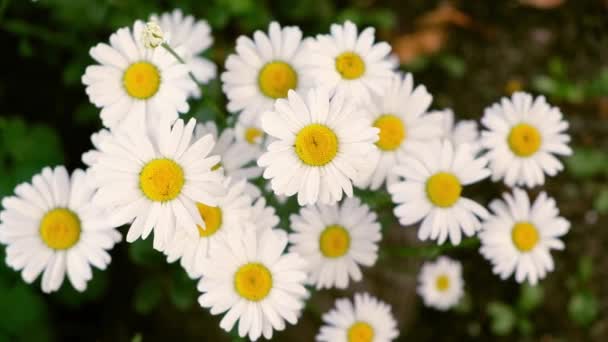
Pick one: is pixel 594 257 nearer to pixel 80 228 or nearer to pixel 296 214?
pixel 296 214

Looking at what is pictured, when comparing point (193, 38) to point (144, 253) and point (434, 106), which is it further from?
point (434, 106)

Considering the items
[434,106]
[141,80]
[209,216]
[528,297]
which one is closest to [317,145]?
[209,216]

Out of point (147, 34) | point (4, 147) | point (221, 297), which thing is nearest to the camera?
point (147, 34)

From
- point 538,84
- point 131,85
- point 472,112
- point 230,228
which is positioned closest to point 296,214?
point 230,228

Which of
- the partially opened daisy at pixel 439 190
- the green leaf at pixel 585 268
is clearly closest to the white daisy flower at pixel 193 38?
the partially opened daisy at pixel 439 190

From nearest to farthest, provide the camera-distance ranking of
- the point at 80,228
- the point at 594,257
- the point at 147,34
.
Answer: the point at 147,34 < the point at 80,228 < the point at 594,257

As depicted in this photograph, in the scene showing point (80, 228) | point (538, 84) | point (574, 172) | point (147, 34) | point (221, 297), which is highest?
point (538, 84)

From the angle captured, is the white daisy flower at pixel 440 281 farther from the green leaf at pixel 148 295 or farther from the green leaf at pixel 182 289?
the green leaf at pixel 148 295
